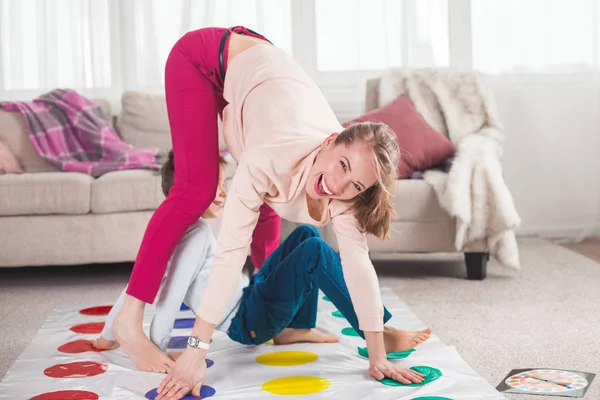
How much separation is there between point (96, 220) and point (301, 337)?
4.42 ft

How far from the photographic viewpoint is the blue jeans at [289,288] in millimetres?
1910

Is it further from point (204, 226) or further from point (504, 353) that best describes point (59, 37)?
point (504, 353)

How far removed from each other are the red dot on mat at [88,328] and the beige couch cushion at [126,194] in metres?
0.79

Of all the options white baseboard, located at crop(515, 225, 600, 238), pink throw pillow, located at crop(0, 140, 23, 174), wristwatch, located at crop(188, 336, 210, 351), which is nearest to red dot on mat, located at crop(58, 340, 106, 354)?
wristwatch, located at crop(188, 336, 210, 351)

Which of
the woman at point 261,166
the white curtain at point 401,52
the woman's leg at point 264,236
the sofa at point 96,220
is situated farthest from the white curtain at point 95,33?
the woman at point 261,166

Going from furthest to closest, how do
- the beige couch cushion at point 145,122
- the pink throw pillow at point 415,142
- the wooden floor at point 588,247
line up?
the beige couch cushion at point 145,122
the wooden floor at point 588,247
the pink throw pillow at point 415,142

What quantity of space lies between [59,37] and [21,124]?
667mm

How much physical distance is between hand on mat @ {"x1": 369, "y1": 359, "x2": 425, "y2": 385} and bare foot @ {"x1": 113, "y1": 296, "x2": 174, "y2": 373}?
0.52 metres

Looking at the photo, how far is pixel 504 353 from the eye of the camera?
211 cm

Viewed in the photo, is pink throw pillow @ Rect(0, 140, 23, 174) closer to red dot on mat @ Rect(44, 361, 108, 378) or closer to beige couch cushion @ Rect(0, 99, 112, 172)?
beige couch cushion @ Rect(0, 99, 112, 172)

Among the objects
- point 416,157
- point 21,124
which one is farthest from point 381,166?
point 21,124

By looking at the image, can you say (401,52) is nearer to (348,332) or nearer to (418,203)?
(418,203)

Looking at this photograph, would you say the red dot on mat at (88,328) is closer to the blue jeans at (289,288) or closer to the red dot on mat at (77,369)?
the red dot on mat at (77,369)

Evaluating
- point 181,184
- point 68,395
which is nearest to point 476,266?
point 181,184
